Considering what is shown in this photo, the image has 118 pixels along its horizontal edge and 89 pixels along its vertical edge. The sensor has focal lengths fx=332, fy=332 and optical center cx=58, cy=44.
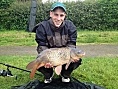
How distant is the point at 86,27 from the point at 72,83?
777cm

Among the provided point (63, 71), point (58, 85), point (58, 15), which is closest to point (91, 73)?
point (63, 71)

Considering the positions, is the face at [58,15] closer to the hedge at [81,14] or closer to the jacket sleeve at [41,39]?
the jacket sleeve at [41,39]

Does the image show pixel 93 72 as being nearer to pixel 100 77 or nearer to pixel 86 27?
pixel 100 77

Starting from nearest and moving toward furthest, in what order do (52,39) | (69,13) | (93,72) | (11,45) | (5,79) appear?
(52,39) < (5,79) < (93,72) < (11,45) < (69,13)

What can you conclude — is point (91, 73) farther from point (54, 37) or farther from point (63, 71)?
point (54, 37)

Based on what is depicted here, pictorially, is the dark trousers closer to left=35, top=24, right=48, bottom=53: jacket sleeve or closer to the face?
left=35, top=24, right=48, bottom=53: jacket sleeve

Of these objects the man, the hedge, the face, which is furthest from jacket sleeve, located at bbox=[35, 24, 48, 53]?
the hedge

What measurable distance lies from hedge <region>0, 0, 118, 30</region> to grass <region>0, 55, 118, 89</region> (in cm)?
516

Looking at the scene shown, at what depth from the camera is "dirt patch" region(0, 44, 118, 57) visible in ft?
25.6

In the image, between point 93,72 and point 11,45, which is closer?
point 93,72

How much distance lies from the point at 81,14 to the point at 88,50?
408 cm

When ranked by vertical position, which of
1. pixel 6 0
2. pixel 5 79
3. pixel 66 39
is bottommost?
pixel 5 79

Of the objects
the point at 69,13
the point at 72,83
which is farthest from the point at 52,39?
the point at 69,13

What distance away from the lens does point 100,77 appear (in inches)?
217
